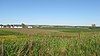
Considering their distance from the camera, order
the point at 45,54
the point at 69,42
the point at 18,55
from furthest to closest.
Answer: the point at 69,42
the point at 45,54
the point at 18,55

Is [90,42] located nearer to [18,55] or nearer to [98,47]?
[98,47]

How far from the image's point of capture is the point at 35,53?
10023 millimetres

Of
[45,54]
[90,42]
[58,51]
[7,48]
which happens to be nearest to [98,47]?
[90,42]

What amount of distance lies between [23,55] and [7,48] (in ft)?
2.51

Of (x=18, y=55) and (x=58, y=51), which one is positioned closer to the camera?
(x=18, y=55)

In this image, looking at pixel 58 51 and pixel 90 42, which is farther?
pixel 90 42

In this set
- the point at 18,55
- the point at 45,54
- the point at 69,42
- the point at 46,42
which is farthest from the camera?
the point at 69,42

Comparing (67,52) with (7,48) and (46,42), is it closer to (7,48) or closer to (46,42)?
(46,42)

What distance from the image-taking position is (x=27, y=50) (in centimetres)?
988

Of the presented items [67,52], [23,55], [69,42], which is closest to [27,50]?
[23,55]

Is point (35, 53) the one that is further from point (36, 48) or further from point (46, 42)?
point (46, 42)

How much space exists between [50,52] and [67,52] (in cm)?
90

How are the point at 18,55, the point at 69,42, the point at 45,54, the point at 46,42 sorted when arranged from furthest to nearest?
the point at 69,42 → the point at 46,42 → the point at 45,54 → the point at 18,55

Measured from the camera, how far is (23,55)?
382 inches
